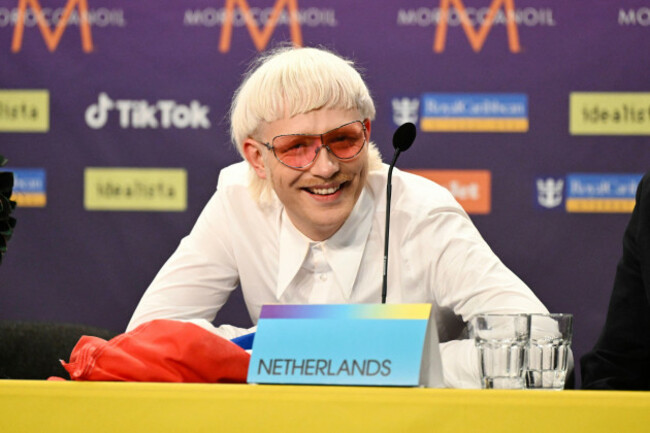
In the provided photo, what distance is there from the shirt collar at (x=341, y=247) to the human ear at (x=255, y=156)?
13cm

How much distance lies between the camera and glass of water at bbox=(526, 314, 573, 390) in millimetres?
1084

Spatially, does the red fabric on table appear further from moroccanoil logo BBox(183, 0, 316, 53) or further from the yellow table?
moroccanoil logo BBox(183, 0, 316, 53)

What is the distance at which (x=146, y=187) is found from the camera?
3.46 metres

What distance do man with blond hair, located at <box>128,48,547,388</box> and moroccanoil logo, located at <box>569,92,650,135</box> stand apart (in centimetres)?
148

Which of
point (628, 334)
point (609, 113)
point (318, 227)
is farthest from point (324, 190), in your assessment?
point (609, 113)

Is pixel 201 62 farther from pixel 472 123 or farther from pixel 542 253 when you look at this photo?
pixel 542 253

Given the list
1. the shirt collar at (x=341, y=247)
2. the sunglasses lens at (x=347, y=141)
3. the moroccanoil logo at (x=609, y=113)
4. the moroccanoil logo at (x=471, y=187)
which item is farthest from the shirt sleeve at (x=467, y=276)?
the moroccanoil logo at (x=609, y=113)

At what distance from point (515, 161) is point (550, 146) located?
0.45 feet

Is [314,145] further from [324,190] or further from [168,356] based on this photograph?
[168,356]

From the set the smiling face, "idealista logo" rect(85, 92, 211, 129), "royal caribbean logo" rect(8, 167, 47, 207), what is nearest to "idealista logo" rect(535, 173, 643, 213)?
"idealista logo" rect(85, 92, 211, 129)

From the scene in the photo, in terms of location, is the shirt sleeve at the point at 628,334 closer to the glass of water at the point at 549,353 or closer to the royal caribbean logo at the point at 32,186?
the glass of water at the point at 549,353

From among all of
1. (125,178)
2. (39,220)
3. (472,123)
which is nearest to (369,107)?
(472,123)

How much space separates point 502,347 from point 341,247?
93cm

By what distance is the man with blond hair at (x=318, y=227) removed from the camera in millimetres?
1790
